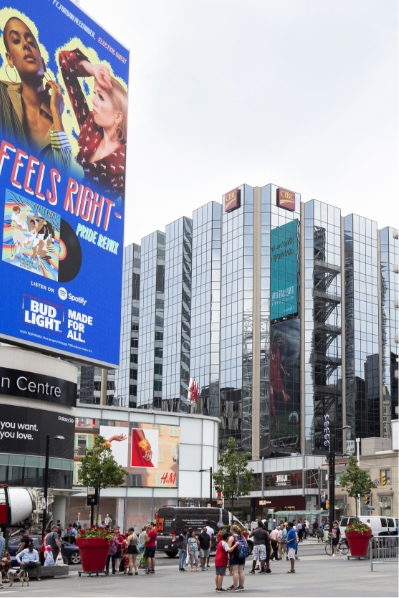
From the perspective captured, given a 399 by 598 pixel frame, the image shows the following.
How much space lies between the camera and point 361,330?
4877 inches

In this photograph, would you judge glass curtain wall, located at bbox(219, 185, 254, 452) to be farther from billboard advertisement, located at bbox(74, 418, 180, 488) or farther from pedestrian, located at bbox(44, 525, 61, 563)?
pedestrian, located at bbox(44, 525, 61, 563)

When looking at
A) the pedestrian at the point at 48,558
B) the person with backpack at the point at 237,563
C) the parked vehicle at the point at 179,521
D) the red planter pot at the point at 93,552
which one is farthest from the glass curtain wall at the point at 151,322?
the person with backpack at the point at 237,563

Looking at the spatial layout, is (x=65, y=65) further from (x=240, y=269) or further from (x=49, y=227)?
(x=240, y=269)

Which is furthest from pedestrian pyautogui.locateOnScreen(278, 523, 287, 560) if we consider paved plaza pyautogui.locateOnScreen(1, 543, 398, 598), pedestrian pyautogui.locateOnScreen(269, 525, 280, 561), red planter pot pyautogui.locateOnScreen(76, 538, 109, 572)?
red planter pot pyautogui.locateOnScreen(76, 538, 109, 572)

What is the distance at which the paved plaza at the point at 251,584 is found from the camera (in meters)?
22.2

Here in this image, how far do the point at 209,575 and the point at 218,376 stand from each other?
85.5 m

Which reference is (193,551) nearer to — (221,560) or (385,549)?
(385,549)

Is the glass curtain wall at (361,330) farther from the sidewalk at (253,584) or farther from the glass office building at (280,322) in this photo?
the sidewalk at (253,584)

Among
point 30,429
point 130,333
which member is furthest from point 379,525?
point 130,333

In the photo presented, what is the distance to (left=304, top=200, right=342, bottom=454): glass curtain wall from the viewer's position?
4515 inches

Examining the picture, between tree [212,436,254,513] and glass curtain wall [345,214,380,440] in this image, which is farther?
glass curtain wall [345,214,380,440]

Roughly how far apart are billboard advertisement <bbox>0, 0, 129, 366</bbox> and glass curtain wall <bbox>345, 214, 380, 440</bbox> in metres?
77.1

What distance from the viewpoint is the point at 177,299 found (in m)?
129

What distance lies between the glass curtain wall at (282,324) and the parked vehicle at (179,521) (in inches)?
2494
